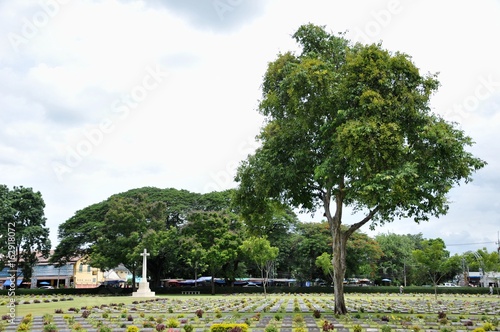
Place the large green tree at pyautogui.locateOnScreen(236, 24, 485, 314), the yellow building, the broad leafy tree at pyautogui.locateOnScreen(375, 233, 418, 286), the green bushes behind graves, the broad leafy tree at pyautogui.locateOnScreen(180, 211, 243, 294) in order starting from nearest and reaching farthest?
the large green tree at pyautogui.locateOnScreen(236, 24, 485, 314), the broad leafy tree at pyautogui.locateOnScreen(180, 211, 243, 294), the green bushes behind graves, the broad leafy tree at pyautogui.locateOnScreen(375, 233, 418, 286), the yellow building

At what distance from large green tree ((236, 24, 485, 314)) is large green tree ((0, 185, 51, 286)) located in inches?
1519

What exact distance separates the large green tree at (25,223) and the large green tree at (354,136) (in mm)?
38586

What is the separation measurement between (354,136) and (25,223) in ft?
156

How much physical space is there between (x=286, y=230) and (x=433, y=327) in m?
44.1

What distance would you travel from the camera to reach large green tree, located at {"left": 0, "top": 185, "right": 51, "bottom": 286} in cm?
5006

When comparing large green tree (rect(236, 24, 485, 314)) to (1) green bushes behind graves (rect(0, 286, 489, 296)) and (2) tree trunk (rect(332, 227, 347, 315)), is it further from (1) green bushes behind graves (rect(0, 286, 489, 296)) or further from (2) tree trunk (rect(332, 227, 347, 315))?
(1) green bushes behind graves (rect(0, 286, 489, 296))

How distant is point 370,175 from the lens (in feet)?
56.3

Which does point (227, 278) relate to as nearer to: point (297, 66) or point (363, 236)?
point (363, 236)

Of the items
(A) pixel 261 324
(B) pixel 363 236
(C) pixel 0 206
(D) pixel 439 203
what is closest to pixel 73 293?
(C) pixel 0 206

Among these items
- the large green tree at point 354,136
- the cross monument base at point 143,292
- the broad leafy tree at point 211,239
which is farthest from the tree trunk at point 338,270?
the broad leafy tree at point 211,239

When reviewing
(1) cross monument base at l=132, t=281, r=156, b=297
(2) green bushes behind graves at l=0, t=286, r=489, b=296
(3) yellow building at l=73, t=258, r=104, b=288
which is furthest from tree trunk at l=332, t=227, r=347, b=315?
(3) yellow building at l=73, t=258, r=104, b=288

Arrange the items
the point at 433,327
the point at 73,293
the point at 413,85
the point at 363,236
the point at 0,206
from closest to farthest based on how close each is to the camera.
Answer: the point at 433,327 < the point at 413,85 < the point at 0,206 < the point at 73,293 < the point at 363,236

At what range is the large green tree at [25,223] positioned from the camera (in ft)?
164

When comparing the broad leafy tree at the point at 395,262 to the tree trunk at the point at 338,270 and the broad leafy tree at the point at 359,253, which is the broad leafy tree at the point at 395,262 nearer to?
the broad leafy tree at the point at 359,253
